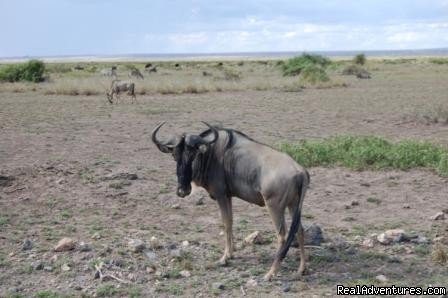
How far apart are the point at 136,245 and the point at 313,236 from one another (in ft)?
6.64

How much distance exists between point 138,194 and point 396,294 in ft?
16.2

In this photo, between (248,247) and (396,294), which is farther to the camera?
(248,247)

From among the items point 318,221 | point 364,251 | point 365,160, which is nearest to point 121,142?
point 365,160

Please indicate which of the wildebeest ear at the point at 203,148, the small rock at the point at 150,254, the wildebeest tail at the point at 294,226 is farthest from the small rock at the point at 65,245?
the wildebeest tail at the point at 294,226

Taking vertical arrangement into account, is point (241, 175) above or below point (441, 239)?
above

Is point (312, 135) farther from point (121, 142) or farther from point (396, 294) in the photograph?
point (396, 294)

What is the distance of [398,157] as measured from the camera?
11.2 m

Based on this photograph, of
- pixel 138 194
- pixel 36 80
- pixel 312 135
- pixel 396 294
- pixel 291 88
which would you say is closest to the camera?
pixel 396 294

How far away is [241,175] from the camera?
262 inches

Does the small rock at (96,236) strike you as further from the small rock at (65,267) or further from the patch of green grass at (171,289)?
the patch of green grass at (171,289)

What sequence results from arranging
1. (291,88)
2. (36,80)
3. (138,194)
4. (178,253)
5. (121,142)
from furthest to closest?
(36,80), (291,88), (121,142), (138,194), (178,253)

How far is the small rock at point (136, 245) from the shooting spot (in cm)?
703

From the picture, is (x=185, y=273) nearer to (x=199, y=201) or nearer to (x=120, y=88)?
(x=199, y=201)

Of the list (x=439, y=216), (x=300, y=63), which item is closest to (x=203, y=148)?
(x=439, y=216)
